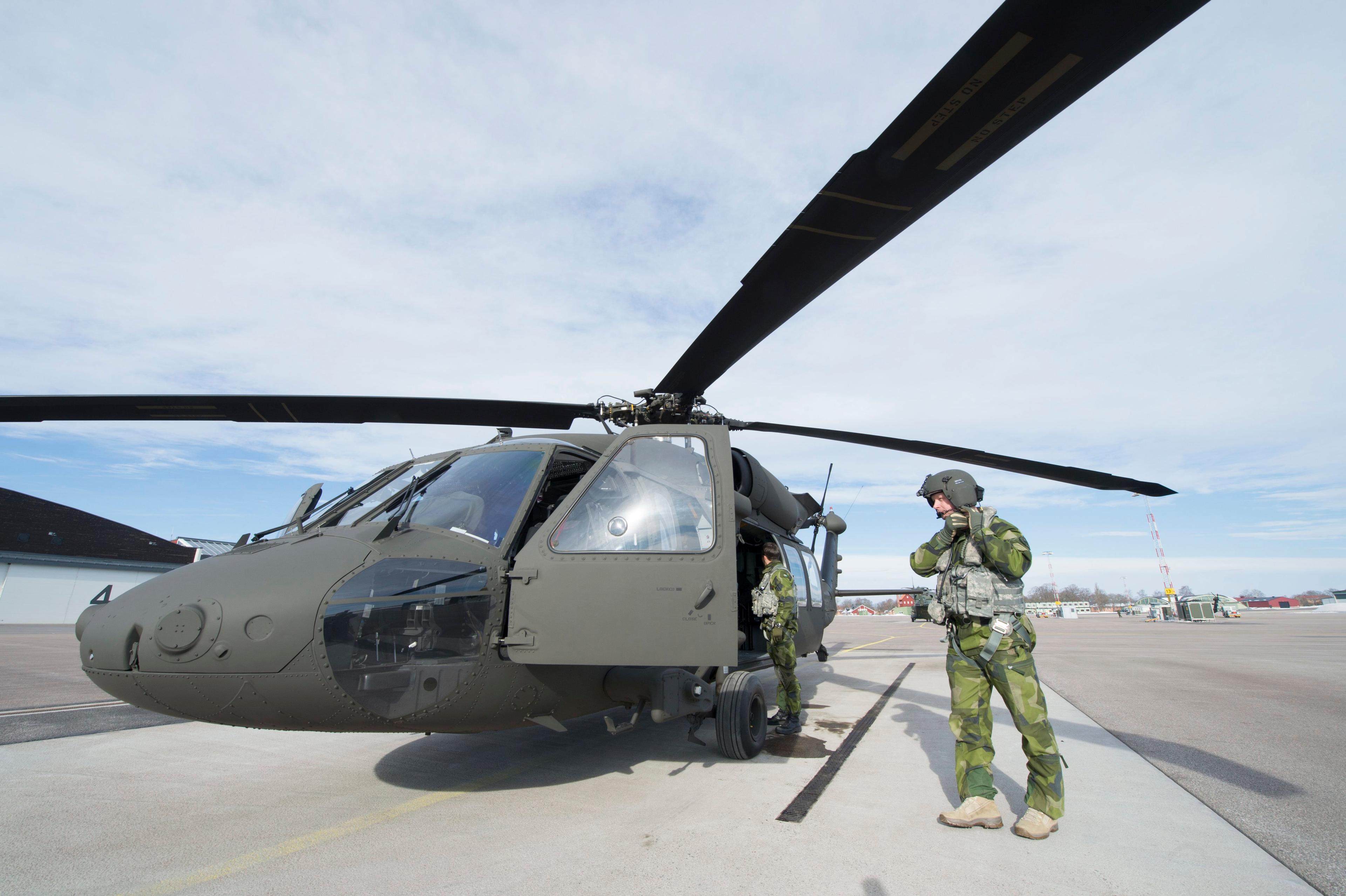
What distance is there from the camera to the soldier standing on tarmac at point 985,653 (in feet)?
11.2

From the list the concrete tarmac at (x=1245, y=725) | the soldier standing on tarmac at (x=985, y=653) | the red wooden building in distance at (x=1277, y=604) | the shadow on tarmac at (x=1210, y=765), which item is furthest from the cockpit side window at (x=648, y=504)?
the red wooden building in distance at (x=1277, y=604)

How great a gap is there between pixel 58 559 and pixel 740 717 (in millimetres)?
35323

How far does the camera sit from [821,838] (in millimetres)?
3365

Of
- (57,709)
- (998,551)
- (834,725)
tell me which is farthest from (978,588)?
(57,709)

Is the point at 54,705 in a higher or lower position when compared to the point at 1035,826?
lower

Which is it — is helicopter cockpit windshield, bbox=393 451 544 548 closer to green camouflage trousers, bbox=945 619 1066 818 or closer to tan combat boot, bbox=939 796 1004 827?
green camouflage trousers, bbox=945 619 1066 818

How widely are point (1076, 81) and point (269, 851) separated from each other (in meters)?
4.70

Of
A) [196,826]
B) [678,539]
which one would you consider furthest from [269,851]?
[678,539]

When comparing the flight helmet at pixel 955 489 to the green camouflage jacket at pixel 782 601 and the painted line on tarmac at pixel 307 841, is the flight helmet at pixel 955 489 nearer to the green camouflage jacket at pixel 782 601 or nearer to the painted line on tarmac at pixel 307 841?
the green camouflage jacket at pixel 782 601

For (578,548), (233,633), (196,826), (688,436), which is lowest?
(196,826)

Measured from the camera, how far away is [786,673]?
605 cm

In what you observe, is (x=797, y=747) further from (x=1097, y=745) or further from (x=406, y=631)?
(x=406, y=631)

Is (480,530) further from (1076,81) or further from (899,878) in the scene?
Result: (1076,81)

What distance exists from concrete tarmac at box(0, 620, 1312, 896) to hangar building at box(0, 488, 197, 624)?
95.0 feet
